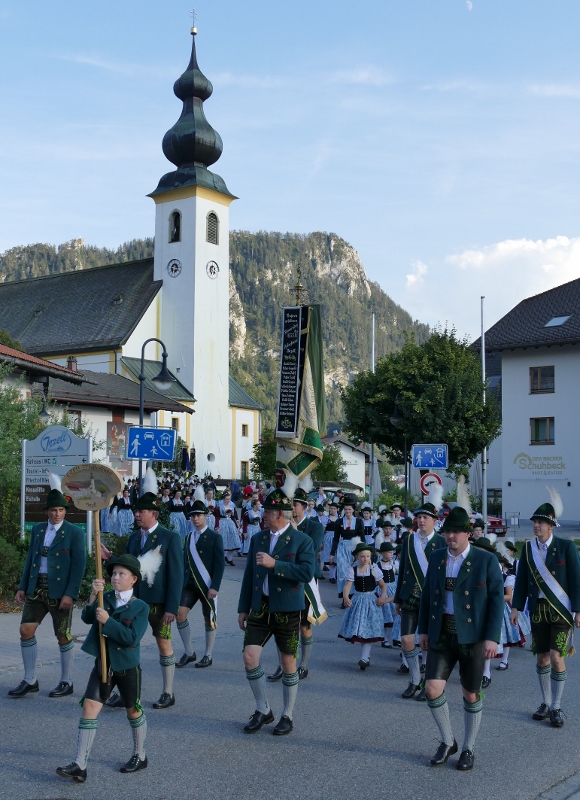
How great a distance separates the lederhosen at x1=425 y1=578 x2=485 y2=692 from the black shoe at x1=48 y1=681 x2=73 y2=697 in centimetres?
355

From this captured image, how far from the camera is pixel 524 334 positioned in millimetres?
43656

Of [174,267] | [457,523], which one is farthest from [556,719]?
[174,267]

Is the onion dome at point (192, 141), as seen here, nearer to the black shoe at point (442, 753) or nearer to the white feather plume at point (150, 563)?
the white feather plume at point (150, 563)

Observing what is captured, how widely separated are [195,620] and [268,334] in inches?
6812

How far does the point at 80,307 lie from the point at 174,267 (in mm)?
8595

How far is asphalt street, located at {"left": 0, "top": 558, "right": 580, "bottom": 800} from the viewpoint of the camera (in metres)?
5.85

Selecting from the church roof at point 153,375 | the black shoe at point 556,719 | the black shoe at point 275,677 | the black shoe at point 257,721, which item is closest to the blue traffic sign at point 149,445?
the black shoe at point 275,677

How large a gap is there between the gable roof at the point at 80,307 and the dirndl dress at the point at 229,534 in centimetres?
3839

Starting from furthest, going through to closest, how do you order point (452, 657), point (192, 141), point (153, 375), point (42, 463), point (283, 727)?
point (192, 141) < point (153, 375) < point (42, 463) < point (283, 727) < point (452, 657)

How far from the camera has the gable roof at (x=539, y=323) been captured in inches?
1668

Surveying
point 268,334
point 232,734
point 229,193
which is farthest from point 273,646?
point 268,334

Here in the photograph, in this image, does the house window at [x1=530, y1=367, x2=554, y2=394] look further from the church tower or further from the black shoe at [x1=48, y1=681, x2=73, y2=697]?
the black shoe at [x1=48, y1=681, x2=73, y2=697]

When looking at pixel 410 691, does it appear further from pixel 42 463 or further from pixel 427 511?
pixel 42 463

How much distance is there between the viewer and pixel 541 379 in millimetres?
43469
